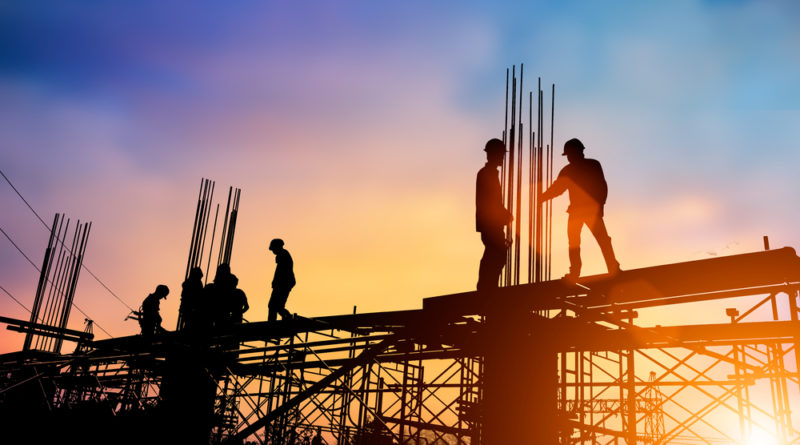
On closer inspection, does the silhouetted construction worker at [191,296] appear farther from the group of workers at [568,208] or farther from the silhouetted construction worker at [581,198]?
the silhouetted construction worker at [581,198]

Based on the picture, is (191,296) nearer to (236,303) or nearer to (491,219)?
(236,303)

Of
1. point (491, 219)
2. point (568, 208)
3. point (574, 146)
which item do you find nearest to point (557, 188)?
point (568, 208)

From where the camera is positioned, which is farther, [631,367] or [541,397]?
[631,367]

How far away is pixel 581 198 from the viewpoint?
24.0 feet

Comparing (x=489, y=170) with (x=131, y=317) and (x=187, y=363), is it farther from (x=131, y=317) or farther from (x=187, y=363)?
(x=131, y=317)

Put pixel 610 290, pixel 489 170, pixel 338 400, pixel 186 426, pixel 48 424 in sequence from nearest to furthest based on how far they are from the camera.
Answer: pixel 610 290, pixel 489 170, pixel 48 424, pixel 186 426, pixel 338 400

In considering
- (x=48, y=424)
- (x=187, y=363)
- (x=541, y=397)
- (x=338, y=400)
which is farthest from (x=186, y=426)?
(x=541, y=397)

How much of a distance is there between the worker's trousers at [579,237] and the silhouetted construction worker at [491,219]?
799mm

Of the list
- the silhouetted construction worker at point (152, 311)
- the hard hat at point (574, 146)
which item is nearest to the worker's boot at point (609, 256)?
the hard hat at point (574, 146)

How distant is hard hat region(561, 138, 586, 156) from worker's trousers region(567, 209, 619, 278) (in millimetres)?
790

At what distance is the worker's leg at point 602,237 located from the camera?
23.2ft

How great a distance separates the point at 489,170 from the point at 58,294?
65.8ft

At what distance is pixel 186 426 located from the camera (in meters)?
13.2

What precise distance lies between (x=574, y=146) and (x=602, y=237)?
1.19 meters
